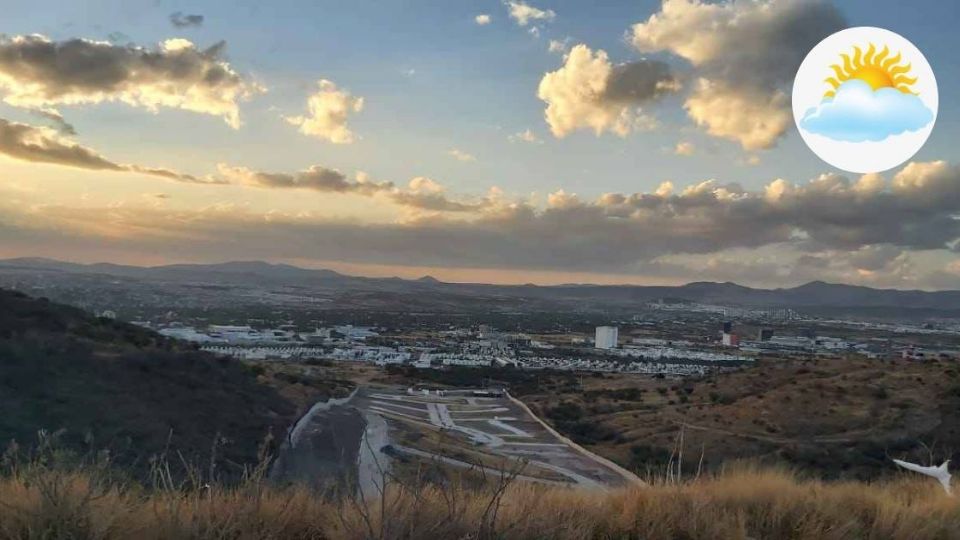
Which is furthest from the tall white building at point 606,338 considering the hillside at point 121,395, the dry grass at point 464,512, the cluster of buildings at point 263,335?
the dry grass at point 464,512

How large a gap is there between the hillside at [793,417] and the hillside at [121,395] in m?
15.2

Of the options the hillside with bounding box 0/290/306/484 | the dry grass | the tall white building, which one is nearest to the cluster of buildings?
the tall white building

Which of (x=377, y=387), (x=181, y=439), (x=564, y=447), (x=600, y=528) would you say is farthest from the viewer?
(x=377, y=387)

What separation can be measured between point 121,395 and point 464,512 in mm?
22057

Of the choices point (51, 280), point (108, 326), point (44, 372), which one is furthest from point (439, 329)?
point (44, 372)

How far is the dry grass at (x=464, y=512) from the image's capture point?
4.81 m

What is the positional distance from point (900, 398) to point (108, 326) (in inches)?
1737

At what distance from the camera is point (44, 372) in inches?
934

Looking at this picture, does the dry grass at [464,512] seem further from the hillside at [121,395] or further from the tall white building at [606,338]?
the tall white building at [606,338]

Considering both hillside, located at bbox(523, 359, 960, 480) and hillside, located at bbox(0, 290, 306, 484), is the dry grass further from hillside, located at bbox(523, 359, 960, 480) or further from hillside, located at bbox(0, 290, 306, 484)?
hillside, located at bbox(523, 359, 960, 480)

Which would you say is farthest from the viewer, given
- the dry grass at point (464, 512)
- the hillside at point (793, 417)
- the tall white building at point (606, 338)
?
the tall white building at point (606, 338)

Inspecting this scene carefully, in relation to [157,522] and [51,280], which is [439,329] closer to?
[51,280]

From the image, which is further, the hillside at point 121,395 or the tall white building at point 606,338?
the tall white building at point 606,338

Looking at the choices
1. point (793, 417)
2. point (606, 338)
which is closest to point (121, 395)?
point (793, 417)
